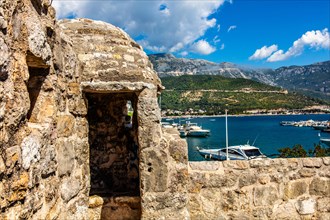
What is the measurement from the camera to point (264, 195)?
4113mm

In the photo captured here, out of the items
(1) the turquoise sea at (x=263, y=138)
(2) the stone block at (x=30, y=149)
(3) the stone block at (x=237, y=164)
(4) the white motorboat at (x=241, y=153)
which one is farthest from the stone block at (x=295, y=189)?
(4) the white motorboat at (x=241, y=153)

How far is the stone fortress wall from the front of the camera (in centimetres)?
191

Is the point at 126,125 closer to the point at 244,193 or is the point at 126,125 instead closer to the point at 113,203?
the point at 113,203

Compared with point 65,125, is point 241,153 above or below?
below

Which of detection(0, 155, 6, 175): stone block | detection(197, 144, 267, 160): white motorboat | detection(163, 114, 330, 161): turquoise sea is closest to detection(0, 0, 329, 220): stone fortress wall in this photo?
detection(0, 155, 6, 175): stone block

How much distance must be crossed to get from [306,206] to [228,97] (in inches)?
4786

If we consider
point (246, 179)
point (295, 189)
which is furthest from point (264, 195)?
point (295, 189)

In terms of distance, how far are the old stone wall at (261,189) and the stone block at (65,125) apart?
1645mm

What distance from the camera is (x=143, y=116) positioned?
344cm

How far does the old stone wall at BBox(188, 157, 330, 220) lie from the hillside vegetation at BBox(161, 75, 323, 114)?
110 m

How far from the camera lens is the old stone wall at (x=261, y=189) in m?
4.00

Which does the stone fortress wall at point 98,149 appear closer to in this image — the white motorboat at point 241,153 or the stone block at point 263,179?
the stone block at point 263,179

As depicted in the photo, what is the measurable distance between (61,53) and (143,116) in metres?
1.08

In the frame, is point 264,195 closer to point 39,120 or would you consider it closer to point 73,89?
point 73,89
